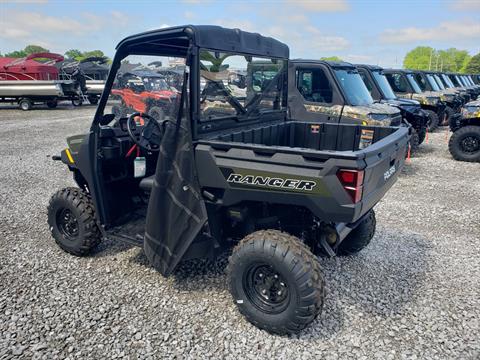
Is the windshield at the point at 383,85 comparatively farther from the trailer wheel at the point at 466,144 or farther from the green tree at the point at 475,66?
the green tree at the point at 475,66

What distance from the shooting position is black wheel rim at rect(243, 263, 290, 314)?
2838 millimetres

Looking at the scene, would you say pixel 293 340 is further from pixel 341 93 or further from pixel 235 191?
pixel 341 93

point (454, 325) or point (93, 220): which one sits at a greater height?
point (93, 220)

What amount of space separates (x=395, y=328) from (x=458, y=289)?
100 centimetres

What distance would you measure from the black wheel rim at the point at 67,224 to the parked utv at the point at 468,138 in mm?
8483

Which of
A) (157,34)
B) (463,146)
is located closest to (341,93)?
(463,146)

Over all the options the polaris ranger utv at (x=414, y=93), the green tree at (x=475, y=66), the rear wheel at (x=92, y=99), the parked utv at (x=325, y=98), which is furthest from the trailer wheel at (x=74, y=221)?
the green tree at (x=475, y=66)

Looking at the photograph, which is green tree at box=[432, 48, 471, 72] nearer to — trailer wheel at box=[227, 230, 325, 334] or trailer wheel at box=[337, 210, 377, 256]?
trailer wheel at box=[337, 210, 377, 256]

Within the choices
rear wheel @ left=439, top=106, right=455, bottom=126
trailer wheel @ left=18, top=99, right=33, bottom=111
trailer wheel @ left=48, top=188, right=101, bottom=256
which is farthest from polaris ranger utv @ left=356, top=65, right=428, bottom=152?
trailer wheel @ left=18, top=99, right=33, bottom=111

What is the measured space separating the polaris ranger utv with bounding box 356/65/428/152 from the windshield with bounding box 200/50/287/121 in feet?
19.7

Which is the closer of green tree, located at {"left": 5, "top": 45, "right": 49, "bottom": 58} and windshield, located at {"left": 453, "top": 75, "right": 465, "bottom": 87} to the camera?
windshield, located at {"left": 453, "top": 75, "right": 465, "bottom": 87}

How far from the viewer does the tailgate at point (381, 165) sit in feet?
8.49

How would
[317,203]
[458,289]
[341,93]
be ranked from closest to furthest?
[317,203], [458,289], [341,93]

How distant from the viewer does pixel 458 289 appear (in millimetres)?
3525
